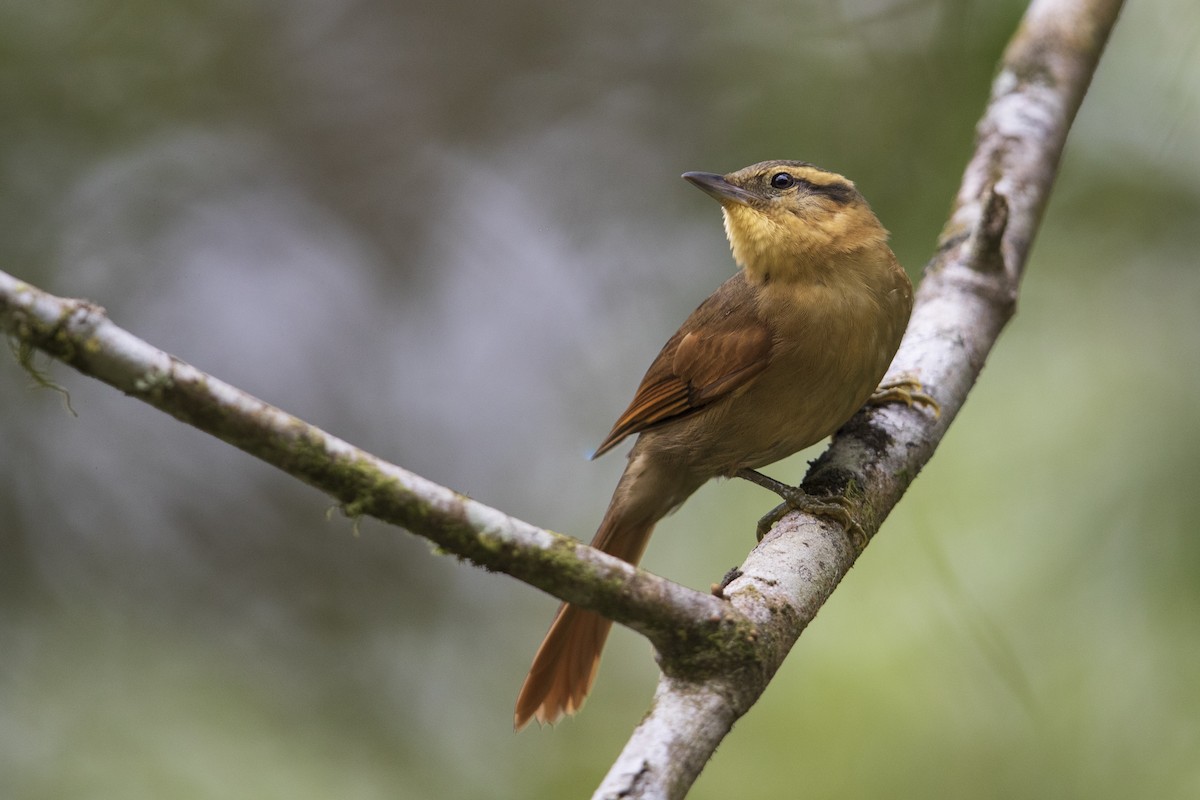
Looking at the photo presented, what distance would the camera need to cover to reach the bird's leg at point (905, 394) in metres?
3.21

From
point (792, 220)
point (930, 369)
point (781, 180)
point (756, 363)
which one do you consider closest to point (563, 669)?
point (756, 363)

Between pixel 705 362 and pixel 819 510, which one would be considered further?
pixel 705 362

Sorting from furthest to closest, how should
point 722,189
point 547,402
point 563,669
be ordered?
point 547,402, point 722,189, point 563,669

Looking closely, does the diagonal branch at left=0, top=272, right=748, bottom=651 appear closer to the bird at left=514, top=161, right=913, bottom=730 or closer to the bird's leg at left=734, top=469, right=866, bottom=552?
the bird's leg at left=734, top=469, right=866, bottom=552

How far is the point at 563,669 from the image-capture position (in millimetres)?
3137

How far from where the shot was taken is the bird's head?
130 inches

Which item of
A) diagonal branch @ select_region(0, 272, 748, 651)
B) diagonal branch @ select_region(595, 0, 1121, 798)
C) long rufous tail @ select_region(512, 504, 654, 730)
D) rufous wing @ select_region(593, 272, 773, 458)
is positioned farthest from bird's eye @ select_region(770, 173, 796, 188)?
diagonal branch @ select_region(0, 272, 748, 651)

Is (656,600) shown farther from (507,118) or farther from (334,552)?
(507,118)

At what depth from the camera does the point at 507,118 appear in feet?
18.5

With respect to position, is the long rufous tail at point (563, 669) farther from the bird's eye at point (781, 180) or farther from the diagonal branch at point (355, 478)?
the bird's eye at point (781, 180)

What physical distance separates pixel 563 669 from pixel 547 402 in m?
2.51

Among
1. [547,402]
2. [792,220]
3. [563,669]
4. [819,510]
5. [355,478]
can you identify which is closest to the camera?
[355,478]

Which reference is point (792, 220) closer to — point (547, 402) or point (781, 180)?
point (781, 180)

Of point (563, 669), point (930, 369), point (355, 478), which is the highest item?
point (930, 369)
